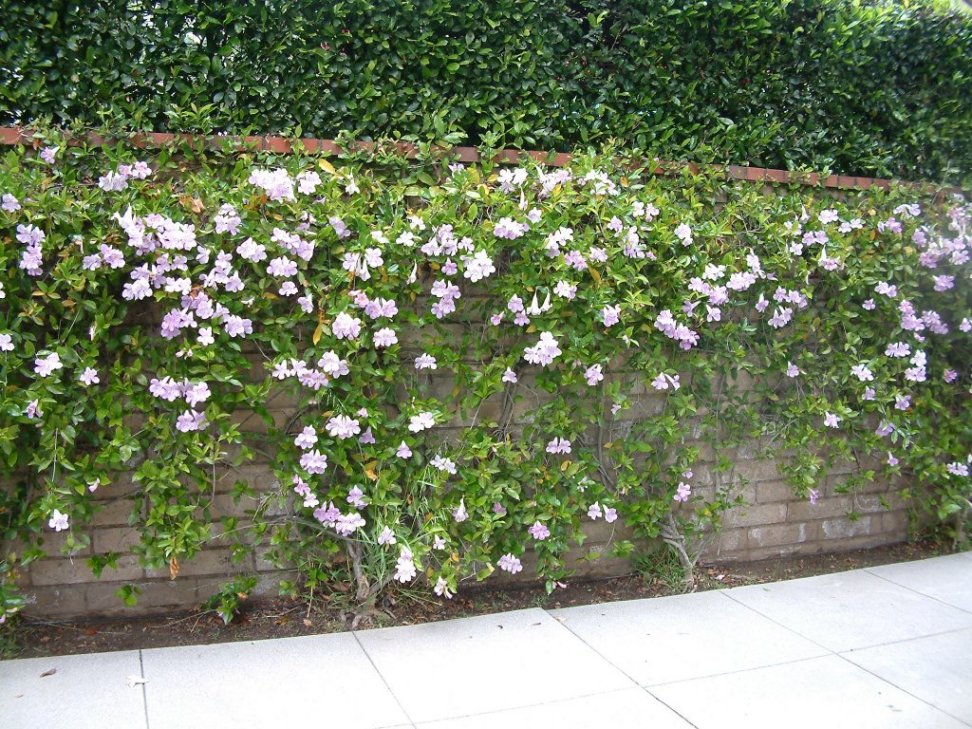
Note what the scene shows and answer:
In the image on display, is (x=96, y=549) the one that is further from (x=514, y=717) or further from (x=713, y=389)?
(x=713, y=389)

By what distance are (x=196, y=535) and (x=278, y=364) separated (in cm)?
77

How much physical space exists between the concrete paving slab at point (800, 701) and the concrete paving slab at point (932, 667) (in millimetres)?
70

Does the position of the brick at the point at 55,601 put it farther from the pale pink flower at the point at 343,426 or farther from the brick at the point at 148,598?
the pale pink flower at the point at 343,426

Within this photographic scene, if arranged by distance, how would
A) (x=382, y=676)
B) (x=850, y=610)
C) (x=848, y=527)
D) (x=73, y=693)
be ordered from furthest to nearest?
(x=848, y=527), (x=850, y=610), (x=382, y=676), (x=73, y=693)

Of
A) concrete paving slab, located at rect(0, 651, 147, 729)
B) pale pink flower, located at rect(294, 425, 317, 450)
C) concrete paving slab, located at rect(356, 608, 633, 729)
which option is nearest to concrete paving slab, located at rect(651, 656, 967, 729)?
concrete paving slab, located at rect(356, 608, 633, 729)

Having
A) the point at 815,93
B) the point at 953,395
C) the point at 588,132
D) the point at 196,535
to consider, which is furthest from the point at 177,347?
the point at 953,395

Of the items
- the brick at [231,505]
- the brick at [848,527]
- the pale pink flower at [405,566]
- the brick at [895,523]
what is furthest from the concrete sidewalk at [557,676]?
the brick at [895,523]

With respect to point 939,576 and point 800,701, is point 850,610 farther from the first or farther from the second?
point 800,701

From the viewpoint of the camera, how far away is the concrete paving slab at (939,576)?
173 inches

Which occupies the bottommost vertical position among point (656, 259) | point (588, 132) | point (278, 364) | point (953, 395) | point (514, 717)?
point (514, 717)

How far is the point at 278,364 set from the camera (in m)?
3.48

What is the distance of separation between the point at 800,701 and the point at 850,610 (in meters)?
1.08

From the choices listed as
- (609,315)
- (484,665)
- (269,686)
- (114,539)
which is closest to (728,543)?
(609,315)

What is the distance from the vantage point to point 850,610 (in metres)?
4.18
